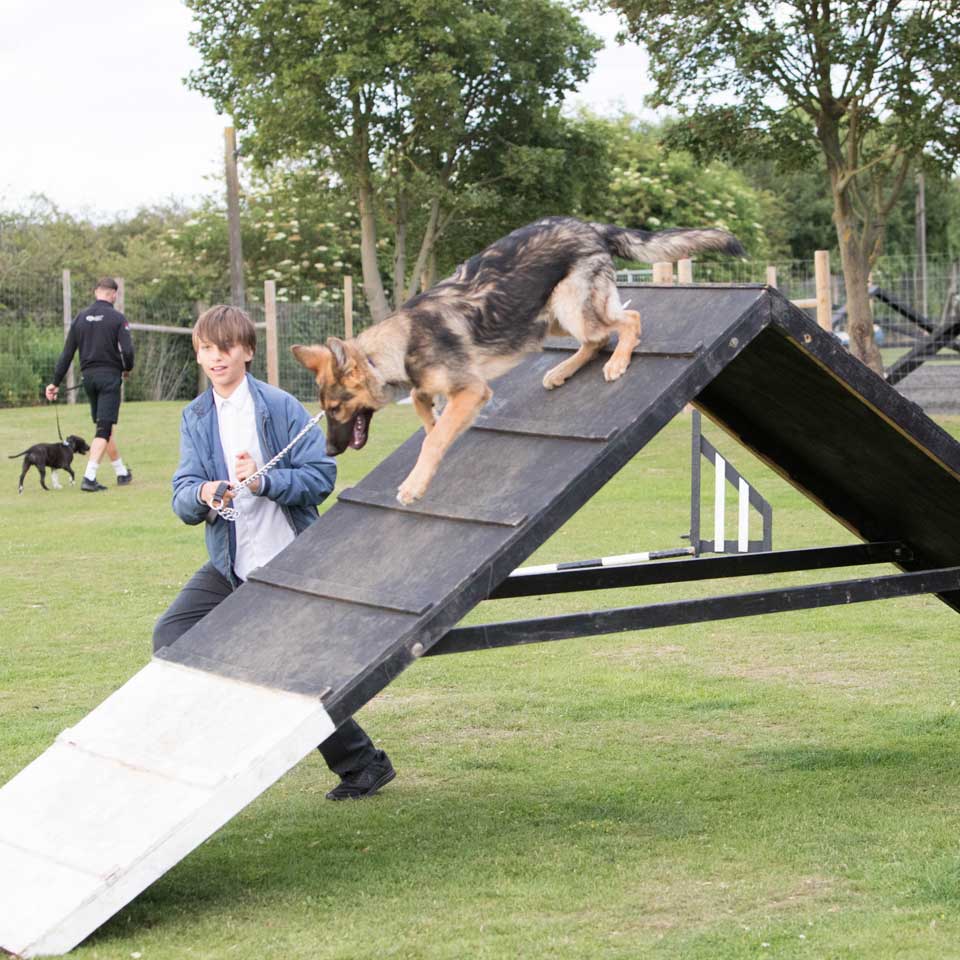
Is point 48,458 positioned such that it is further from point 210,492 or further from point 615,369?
point 615,369

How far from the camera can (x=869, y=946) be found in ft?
12.5

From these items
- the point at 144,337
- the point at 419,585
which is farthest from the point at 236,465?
the point at 144,337

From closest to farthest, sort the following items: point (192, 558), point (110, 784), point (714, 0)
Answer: point (110, 784)
point (192, 558)
point (714, 0)

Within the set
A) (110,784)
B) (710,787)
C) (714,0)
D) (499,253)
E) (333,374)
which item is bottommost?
(710,787)

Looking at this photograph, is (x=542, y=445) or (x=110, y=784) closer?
(x=110, y=784)

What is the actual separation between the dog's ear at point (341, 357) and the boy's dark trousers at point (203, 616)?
934mm

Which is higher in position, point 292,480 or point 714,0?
point 714,0

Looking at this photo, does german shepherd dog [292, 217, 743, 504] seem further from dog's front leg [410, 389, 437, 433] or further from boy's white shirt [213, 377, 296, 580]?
boy's white shirt [213, 377, 296, 580]

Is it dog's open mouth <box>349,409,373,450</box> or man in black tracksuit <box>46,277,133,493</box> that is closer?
dog's open mouth <box>349,409,373,450</box>

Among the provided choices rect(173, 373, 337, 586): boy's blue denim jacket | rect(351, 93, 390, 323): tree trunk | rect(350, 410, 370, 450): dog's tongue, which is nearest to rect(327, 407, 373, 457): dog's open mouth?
rect(350, 410, 370, 450): dog's tongue

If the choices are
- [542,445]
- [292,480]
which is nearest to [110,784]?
[292,480]

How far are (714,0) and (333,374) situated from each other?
48.1ft

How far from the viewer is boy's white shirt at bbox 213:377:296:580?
5.15m

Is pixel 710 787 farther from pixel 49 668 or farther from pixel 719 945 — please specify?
pixel 49 668
